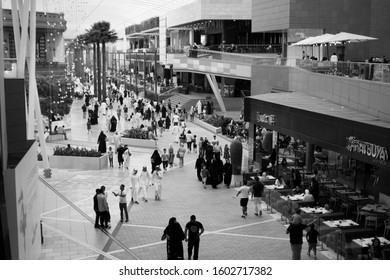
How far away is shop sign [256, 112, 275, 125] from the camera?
79.2 ft

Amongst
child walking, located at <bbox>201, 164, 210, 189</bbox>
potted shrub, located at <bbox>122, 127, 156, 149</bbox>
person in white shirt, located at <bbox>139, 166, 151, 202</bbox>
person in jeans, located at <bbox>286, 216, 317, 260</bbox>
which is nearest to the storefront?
person in jeans, located at <bbox>286, 216, 317, 260</bbox>

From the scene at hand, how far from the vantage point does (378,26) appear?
3806cm

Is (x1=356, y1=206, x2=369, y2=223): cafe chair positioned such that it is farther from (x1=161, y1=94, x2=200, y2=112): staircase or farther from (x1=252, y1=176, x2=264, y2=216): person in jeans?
(x1=161, y1=94, x2=200, y2=112): staircase

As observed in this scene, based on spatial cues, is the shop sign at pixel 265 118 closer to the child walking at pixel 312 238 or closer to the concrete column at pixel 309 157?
the concrete column at pixel 309 157

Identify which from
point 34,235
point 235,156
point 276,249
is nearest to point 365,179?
point 235,156

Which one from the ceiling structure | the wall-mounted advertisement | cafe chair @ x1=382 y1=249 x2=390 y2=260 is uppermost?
the ceiling structure

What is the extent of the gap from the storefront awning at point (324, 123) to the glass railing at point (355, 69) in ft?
3.98

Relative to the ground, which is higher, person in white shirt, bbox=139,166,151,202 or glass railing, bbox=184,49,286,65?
glass railing, bbox=184,49,286,65

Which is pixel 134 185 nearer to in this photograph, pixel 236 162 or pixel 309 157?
pixel 236 162

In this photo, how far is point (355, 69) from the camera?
20344mm

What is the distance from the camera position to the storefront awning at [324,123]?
52.7ft

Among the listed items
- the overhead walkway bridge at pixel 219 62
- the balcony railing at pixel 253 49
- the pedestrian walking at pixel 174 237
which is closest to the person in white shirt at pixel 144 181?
the pedestrian walking at pixel 174 237

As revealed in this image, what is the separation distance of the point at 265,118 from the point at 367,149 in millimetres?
8826
